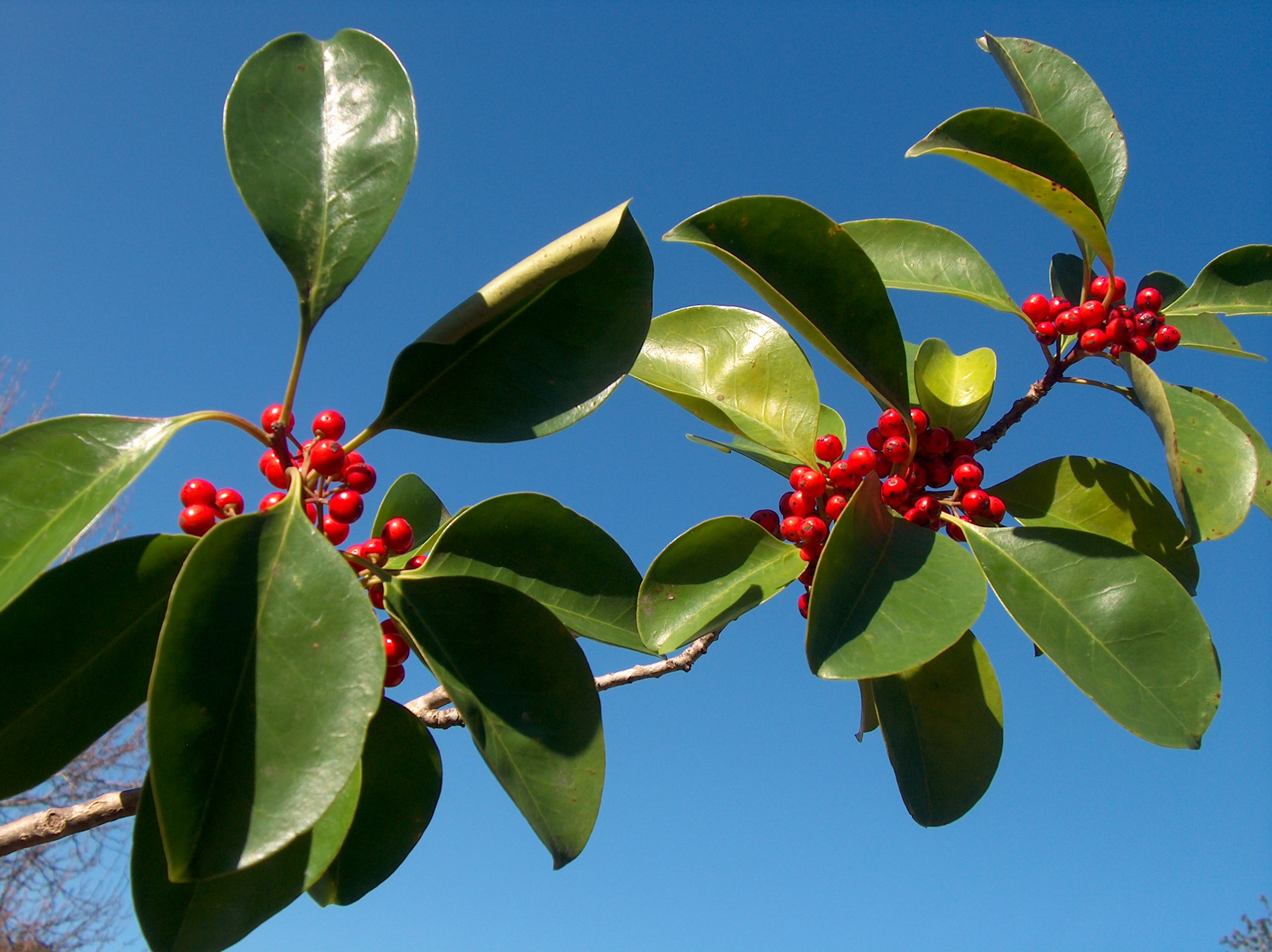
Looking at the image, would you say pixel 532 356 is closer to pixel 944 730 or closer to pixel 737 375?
pixel 737 375

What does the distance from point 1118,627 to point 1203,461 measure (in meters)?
0.40

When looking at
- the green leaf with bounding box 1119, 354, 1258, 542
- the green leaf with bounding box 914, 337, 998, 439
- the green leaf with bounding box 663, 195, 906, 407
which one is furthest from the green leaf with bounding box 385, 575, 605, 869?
the green leaf with bounding box 1119, 354, 1258, 542

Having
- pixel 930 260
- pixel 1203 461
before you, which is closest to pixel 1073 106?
pixel 930 260

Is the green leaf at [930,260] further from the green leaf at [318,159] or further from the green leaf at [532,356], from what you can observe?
the green leaf at [318,159]

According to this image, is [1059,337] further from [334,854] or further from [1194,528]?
[334,854]

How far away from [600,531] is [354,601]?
53cm

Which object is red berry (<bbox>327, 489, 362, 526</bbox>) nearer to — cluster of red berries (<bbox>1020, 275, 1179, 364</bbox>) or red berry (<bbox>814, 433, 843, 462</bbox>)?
red berry (<bbox>814, 433, 843, 462</bbox>)

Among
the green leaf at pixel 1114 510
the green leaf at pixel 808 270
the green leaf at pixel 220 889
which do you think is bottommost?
the green leaf at pixel 220 889

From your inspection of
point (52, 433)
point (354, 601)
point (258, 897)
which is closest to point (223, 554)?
point (354, 601)

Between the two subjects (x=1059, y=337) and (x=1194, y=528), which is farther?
(x=1059, y=337)

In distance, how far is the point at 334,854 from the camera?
4.08ft

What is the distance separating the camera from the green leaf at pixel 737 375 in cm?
189

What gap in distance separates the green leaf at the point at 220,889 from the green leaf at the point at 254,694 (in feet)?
0.80

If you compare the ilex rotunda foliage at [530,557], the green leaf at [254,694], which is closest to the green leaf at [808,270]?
the ilex rotunda foliage at [530,557]
